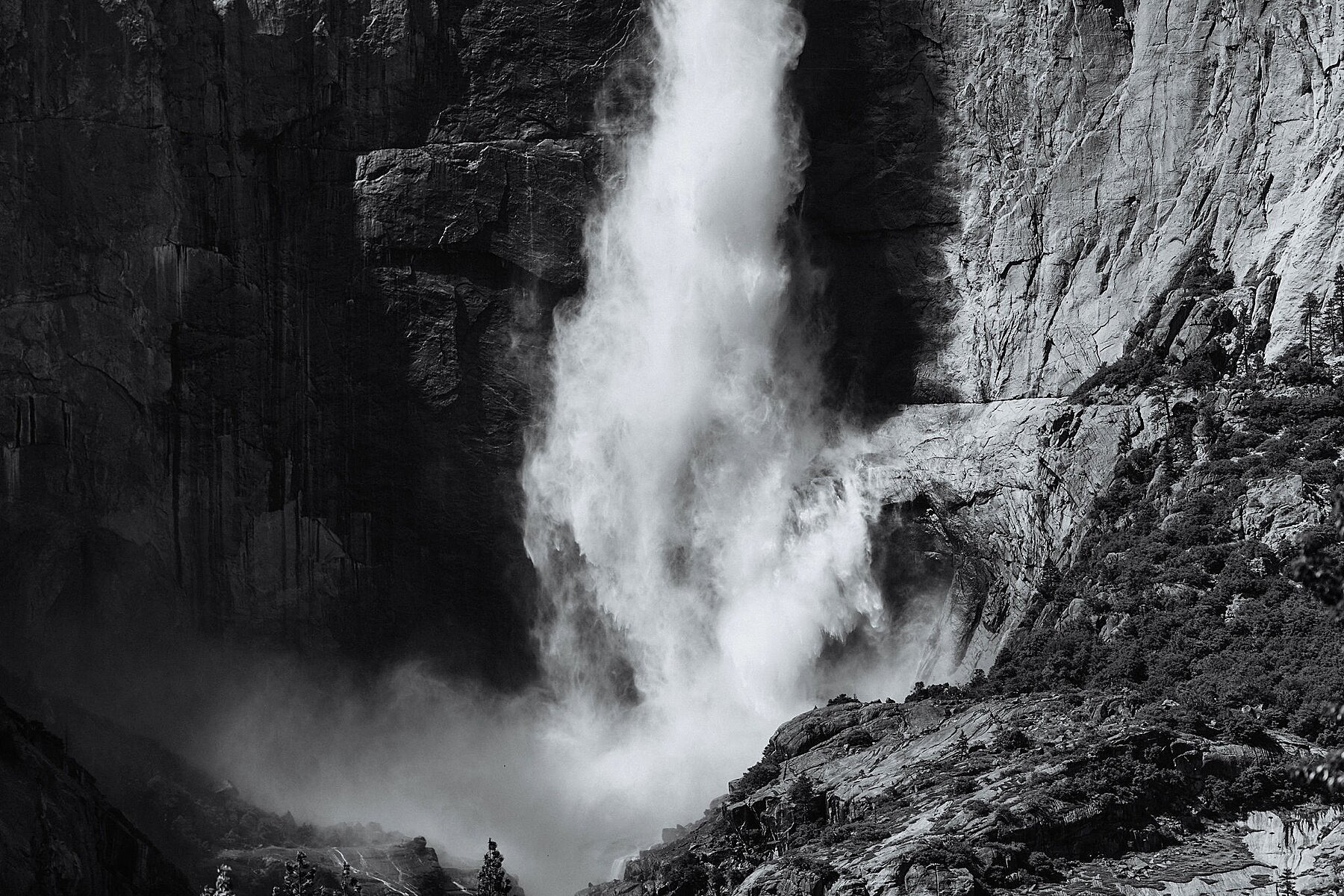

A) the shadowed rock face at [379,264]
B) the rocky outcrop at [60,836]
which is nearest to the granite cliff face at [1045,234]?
the shadowed rock face at [379,264]

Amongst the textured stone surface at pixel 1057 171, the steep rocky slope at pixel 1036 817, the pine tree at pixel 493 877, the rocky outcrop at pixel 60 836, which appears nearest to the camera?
the steep rocky slope at pixel 1036 817

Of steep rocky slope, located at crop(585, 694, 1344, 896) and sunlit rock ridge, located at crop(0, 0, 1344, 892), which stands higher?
sunlit rock ridge, located at crop(0, 0, 1344, 892)

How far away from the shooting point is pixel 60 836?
52781 millimetres

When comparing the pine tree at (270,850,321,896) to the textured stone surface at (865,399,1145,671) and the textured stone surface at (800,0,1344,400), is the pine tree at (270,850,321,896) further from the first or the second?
the textured stone surface at (800,0,1344,400)

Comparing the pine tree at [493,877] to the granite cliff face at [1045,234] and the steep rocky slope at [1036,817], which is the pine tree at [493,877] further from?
the granite cliff face at [1045,234]

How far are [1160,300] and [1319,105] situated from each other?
7.79 metres

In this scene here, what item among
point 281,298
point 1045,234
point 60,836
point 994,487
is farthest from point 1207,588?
point 281,298

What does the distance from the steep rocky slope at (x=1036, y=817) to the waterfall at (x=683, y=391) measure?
18.5m

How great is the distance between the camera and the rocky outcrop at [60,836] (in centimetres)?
5131

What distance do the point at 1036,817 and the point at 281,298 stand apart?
119 ft

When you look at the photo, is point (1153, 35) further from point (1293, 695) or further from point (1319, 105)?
point (1293, 695)

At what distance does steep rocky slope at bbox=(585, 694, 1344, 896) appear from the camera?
44.5m

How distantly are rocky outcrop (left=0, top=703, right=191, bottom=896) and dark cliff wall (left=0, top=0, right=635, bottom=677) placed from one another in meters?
13.0

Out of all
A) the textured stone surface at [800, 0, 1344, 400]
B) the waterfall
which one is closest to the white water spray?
the waterfall
